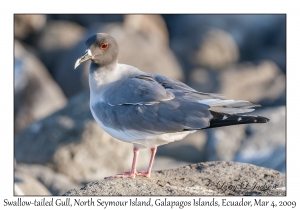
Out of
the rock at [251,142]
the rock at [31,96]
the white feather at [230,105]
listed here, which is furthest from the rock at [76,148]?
the white feather at [230,105]

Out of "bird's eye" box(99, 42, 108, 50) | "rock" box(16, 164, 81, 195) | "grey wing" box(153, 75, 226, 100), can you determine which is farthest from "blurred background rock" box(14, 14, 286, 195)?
"grey wing" box(153, 75, 226, 100)

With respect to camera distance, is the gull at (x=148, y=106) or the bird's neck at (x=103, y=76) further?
the bird's neck at (x=103, y=76)

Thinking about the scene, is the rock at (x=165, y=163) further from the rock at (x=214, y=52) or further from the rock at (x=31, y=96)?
the rock at (x=214, y=52)

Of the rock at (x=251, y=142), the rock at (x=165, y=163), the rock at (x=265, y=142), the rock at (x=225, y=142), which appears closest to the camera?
the rock at (x=265, y=142)

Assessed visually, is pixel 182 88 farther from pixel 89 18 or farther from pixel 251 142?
pixel 89 18

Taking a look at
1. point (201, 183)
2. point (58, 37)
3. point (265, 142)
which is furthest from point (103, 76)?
point (58, 37)

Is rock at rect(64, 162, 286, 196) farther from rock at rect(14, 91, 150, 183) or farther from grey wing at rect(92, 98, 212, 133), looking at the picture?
rock at rect(14, 91, 150, 183)
